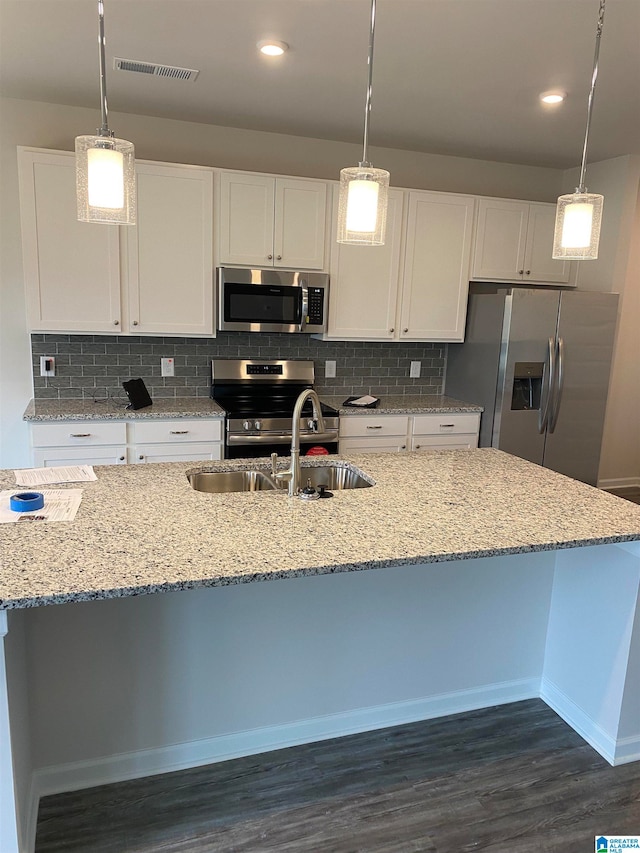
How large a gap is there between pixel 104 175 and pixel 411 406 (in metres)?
2.96

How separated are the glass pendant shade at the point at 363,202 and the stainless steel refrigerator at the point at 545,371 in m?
2.37

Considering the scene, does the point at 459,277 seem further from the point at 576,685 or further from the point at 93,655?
the point at 93,655

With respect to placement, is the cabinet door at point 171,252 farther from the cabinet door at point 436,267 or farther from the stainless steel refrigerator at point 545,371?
the stainless steel refrigerator at point 545,371

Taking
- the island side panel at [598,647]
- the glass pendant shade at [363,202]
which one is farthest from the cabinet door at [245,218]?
the island side panel at [598,647]

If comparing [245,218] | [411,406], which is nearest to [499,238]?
[411,406]

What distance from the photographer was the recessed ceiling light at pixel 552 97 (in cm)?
316

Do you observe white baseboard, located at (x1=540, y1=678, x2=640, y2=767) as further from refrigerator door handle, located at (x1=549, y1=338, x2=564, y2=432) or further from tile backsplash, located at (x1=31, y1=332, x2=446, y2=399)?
tile backsplash, located at (x1=31, y1=332, x2=446, y2=399)

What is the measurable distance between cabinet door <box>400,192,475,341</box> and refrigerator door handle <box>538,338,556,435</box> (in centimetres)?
66

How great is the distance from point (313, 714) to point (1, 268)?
3.17m

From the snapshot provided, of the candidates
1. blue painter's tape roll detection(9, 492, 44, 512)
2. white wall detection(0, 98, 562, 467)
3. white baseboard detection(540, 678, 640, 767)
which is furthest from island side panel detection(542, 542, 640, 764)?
white wall detection(0, 98, 562, 467)

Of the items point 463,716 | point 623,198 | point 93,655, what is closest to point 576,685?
point 463,716

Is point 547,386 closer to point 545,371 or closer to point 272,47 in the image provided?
point 545,371

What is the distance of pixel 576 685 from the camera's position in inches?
92.3

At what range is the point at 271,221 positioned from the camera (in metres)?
3.85
